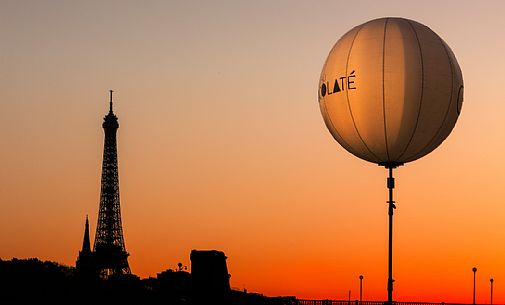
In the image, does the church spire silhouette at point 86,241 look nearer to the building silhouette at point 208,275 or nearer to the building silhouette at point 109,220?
the building silhouette at point 109,220

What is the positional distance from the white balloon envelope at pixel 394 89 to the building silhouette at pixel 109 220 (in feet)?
360

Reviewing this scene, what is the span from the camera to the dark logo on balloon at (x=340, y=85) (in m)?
40.7

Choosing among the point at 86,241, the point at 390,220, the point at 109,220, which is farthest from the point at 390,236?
the point at 86,241

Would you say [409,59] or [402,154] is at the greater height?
[409,59]

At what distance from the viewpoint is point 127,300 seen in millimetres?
52375

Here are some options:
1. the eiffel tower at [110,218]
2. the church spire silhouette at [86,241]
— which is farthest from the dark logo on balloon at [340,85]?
the church spire silhouette at [86,241]

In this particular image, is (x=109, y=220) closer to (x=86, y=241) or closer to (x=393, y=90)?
(x=86, y=241)

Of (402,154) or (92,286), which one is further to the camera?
(92,286)

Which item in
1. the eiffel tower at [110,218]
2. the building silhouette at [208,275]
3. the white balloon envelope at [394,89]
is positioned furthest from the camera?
the eiffel tower at [110,218]

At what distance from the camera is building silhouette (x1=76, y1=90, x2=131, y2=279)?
491 feet

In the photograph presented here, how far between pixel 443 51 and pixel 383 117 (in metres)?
3.14

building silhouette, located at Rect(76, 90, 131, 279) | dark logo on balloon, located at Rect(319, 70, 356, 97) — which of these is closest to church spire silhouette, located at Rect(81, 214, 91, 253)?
building silhouette, located at Rect(76, 90, 131, 279)

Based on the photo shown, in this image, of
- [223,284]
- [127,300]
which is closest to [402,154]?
[223,284]

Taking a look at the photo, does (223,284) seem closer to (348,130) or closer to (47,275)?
(348,130)
